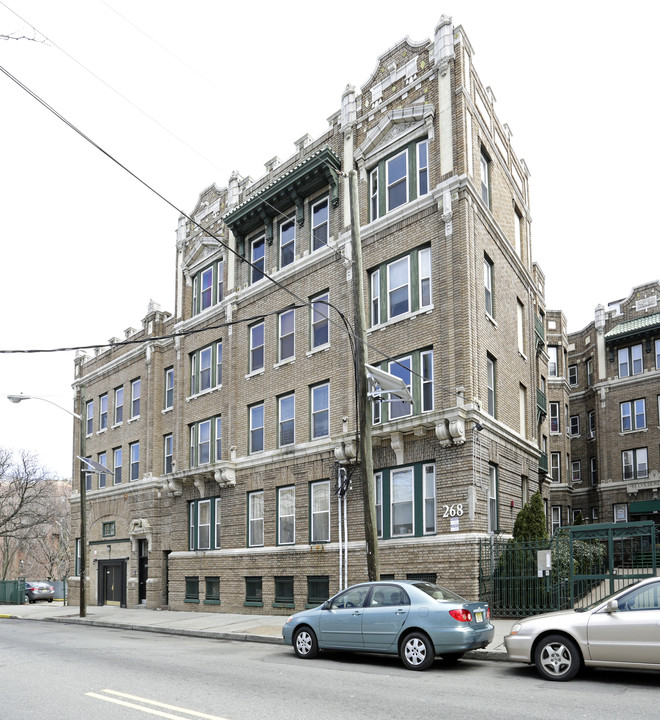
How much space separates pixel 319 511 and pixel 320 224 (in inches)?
352

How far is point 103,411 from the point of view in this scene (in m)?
37.0

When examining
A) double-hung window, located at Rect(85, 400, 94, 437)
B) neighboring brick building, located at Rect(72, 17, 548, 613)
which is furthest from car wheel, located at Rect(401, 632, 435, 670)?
double-hung window, located at Rect(85, 400, 94, 437)

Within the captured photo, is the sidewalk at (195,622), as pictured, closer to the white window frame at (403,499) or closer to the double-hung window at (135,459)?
the white window frame at (403,499)

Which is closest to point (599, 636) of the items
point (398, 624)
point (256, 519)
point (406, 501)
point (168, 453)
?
point (398, 624)

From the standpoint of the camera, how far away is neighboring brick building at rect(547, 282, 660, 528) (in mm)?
38844

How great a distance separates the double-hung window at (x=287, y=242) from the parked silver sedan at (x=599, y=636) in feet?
54.6

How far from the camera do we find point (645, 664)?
33.0ft

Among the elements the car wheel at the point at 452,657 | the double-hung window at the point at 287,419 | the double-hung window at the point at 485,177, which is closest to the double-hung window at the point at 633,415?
the double-hung window at the point at 485,177

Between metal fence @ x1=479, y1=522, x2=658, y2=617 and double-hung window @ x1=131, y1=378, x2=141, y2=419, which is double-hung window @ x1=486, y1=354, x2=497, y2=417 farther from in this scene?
double-hung window @ x1=131, y1=378, x2=141, y2=419

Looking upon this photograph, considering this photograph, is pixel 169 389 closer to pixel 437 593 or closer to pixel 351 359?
pixel 351 359

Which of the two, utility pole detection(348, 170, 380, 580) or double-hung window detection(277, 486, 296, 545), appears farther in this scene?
double-hung window detection(277, 486, 296, 545)

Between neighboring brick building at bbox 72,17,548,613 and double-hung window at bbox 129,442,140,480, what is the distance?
1776 millimetres

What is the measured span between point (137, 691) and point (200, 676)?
4.85 feet

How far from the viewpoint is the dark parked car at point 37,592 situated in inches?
1628
